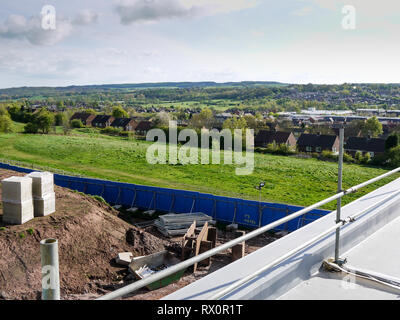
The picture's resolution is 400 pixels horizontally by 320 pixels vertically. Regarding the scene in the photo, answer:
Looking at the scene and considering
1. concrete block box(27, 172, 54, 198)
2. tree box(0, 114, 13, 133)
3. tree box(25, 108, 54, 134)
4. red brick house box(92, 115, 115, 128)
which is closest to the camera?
concrete block box(27, 172, 54, 198)

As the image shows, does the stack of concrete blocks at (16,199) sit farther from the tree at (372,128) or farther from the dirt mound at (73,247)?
the tree at (372,128)

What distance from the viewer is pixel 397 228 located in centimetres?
396

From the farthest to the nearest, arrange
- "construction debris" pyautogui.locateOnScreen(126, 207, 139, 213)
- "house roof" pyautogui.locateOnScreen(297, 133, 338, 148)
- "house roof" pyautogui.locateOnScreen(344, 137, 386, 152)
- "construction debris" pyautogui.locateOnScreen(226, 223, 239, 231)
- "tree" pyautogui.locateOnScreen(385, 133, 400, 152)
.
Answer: "house roof" pyautogui.locateOnScreen(297, 133, 338, 148)
"house roof" pyautogui.locateOnScreen(344, 137, 386, 152)
"tree" pyautogui.locateOnScreen(385, 133, 400, 152)
"construction debris" pyautogui.locateOnScreen(126, 207, 139, 213)
"construction debris" pyautogui.locateOnScreen(226, 223, 239, 231)

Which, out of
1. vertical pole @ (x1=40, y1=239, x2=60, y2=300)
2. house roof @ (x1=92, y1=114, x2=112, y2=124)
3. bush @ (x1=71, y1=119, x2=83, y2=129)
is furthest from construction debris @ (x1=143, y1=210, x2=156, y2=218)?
house roof @ (x1=92, y1=114, x2=112, y2=124)

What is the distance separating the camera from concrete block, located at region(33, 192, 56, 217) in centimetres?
1134

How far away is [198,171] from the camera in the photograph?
3039cm

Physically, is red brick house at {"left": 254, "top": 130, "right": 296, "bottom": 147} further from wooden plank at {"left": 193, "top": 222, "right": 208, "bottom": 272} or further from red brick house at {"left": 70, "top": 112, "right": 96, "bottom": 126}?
red brick house at {"left": 70, "top": 112, "right": 96, "bottom": 126}

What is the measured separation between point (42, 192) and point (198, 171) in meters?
19.7

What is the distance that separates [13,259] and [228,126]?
41.3 metres

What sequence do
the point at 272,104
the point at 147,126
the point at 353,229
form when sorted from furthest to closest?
the point at 272,104 < the point at 147,126 < the point at 353,229

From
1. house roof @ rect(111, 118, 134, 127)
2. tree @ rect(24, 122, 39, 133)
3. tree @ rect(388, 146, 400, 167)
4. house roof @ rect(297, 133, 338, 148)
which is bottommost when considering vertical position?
tree @ rect(388, 146, 400, 167)

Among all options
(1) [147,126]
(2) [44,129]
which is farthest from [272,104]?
(2) [44,129]

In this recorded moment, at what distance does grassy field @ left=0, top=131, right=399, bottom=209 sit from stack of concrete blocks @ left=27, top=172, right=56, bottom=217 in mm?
13435
